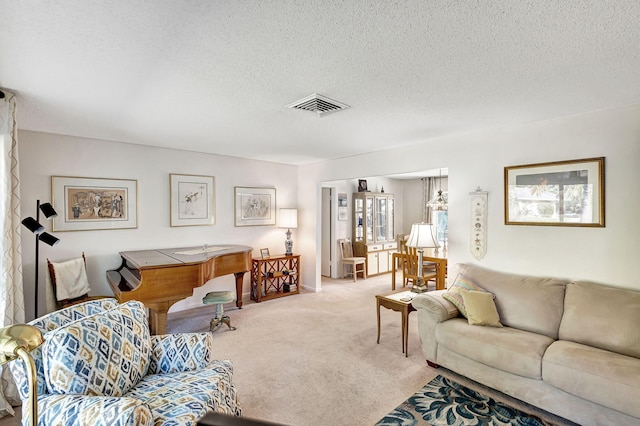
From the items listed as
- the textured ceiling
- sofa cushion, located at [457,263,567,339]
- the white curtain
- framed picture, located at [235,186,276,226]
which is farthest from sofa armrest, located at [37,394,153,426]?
framed picture, located at [235,186,276,226]

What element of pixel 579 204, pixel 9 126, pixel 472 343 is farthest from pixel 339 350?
pixel 9 126

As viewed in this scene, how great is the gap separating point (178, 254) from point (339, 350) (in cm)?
227

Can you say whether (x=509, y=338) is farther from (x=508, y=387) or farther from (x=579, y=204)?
(x=579, y=204)

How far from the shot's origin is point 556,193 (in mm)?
2889

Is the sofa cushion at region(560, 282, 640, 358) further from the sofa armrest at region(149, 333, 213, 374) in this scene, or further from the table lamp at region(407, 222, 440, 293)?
the sofa armrest at region(149, 333, 213, 374)

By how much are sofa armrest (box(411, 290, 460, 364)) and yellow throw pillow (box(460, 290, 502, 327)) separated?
173 millimetres

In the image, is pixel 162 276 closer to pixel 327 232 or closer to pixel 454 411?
pixel 454 411

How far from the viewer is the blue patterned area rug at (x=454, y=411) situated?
2193mm

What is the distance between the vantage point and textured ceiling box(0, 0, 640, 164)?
1377 mm

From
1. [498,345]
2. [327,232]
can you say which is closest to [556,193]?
[498,345]

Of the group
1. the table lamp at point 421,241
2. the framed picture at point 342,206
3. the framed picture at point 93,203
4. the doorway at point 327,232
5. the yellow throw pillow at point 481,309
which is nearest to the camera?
the yellow throw pillow at point 481,309

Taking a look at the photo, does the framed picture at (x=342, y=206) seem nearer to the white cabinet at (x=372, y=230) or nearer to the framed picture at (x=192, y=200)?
the white cabinet at (x=372, y=230)

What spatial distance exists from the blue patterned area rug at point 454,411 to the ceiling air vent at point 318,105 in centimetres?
239

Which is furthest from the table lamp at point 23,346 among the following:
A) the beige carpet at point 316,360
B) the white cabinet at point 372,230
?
the white cabinet at point 372,230
